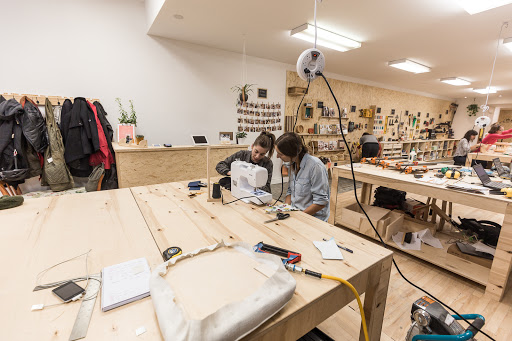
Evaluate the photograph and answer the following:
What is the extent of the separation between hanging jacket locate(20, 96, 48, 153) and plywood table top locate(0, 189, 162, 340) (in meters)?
1.50

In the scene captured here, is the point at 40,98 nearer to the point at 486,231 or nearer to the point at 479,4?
the point at 479,4

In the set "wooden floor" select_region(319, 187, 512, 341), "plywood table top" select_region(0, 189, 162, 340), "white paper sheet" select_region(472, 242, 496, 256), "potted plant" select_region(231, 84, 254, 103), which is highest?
"potted plant" select_region(231, 84, 254, 103)

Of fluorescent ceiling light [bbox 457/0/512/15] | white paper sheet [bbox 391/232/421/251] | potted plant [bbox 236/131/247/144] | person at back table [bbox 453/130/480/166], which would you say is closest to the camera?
fluorescent ceiling light [bbox 457/0/512/15]

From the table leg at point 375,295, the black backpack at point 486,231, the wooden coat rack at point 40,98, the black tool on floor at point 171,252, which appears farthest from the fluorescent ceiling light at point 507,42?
the wooden coat rack at point 40,98

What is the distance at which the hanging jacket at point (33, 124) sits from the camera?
98.6 inches

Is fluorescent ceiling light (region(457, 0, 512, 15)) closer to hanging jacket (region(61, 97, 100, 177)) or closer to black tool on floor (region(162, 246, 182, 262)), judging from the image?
black tool on floor (region(162, 246, 182, 262))

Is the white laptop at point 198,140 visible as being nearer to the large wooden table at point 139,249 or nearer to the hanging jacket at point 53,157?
the hanging jacket at point 53,157

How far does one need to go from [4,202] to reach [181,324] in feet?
5.20

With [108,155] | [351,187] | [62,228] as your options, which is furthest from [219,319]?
[351,187]

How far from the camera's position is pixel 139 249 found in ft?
3.21

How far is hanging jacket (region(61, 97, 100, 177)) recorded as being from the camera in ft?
8.98

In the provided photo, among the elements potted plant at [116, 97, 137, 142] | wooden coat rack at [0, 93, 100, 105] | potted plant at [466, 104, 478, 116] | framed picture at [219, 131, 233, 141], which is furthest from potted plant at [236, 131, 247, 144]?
potted plant at [466, 104, 478, 116]

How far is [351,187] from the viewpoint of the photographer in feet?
16.3

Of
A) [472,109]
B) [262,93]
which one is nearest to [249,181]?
[262,93]
